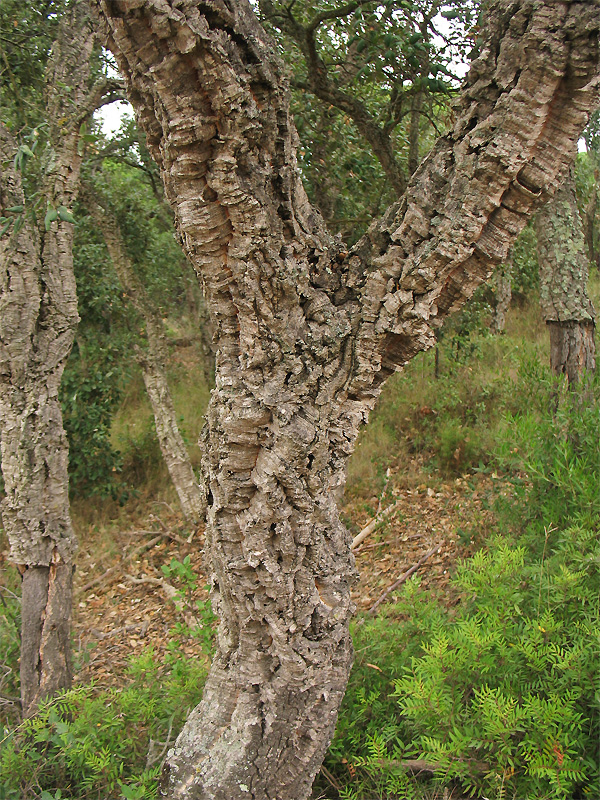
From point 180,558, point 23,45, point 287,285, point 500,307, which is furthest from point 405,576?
point 500,307

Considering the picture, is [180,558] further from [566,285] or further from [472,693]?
[566,285]

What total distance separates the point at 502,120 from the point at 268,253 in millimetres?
882

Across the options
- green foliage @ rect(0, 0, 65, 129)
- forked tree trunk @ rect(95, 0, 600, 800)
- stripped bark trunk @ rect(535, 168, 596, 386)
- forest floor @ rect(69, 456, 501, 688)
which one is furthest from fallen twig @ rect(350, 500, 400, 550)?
green foliage @ rect(0, 0, 65, 129)

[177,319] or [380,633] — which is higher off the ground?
[177,319]

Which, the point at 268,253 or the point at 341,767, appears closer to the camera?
the point at 268,253

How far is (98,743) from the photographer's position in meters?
2.73

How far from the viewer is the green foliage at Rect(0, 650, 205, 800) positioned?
8.63 ft

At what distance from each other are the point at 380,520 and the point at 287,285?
14.8ft

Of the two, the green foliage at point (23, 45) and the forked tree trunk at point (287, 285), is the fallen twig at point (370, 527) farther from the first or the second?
the green foliage at point (23, 45)

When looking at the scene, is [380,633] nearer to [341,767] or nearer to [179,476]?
[341,767]

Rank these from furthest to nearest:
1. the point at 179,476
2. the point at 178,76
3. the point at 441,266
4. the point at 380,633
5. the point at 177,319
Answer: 1. the point at 177,319
2. the point at 179,476
3. the point at 380,633
4. the point at 441,266
5. the point at 178,76

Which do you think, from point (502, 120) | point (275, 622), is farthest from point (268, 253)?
point (275, 622)

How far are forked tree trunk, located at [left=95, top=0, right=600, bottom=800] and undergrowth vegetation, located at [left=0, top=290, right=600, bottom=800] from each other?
0.38 m

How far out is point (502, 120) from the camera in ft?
5.71
